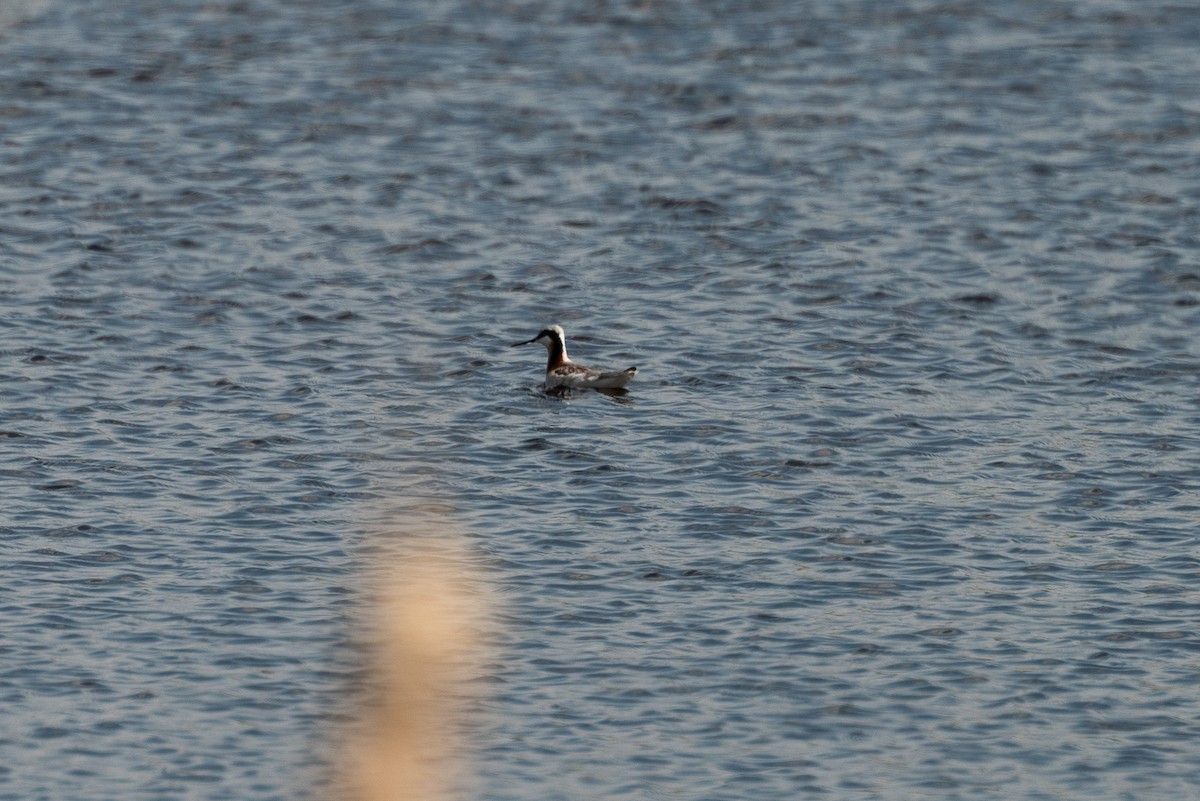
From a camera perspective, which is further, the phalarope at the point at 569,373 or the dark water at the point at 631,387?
the phalarope at the point at 569,373

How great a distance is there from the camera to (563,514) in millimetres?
26078

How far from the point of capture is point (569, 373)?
31125 millimetres

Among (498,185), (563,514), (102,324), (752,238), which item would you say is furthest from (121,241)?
(563,514)

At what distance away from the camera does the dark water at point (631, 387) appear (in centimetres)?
2058

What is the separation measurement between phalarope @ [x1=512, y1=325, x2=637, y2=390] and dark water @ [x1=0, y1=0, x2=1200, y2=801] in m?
0.44

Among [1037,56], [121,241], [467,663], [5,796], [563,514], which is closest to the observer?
[5,796]

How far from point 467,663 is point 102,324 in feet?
44.7

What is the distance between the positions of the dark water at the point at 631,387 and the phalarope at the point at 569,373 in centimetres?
44

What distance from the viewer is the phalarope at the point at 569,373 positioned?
30984 millimetres

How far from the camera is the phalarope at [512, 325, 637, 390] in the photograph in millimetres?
30984

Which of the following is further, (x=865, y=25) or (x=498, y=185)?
(x=865, y=25)

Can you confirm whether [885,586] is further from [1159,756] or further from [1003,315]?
[1003,315]

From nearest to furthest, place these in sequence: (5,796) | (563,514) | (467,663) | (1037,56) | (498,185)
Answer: (5,796) → (467,663) → (563,514) → (498,185) → (1037,56)

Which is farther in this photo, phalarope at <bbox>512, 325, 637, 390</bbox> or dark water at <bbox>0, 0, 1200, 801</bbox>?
phalarope at <bbox>512, 325, 637, 390</bbox>
